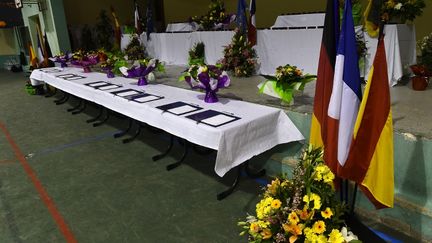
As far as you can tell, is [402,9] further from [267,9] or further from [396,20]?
[267,9]

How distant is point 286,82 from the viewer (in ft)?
10.5

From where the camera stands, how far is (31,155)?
4.58 metres

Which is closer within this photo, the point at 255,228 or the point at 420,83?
the point at 255,228

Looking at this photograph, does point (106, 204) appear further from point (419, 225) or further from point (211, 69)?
point (419, 225)

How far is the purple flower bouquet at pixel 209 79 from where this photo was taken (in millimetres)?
3476

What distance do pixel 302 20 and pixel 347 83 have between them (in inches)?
191

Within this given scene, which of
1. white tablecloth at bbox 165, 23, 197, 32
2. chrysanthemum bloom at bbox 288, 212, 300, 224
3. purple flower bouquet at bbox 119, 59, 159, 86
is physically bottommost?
chrysanthemum bloom at bbox 288, 212, 300, 224

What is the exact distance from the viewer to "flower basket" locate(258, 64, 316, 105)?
3121 millimetres

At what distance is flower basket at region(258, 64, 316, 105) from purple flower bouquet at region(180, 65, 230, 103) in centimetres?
47

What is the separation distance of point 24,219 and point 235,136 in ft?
6.85

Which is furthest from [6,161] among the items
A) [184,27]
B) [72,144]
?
[184,27]

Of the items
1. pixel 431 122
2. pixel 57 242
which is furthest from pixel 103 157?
pixel 431 122

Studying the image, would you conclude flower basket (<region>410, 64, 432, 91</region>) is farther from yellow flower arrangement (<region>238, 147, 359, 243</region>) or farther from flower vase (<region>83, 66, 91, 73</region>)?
flower vase (<region>83, 66, 91, 73</region>)

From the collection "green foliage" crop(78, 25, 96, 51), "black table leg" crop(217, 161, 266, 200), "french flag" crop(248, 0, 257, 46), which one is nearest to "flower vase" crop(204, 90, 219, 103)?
"black table leg" crop(217, 161, 266, 200)
